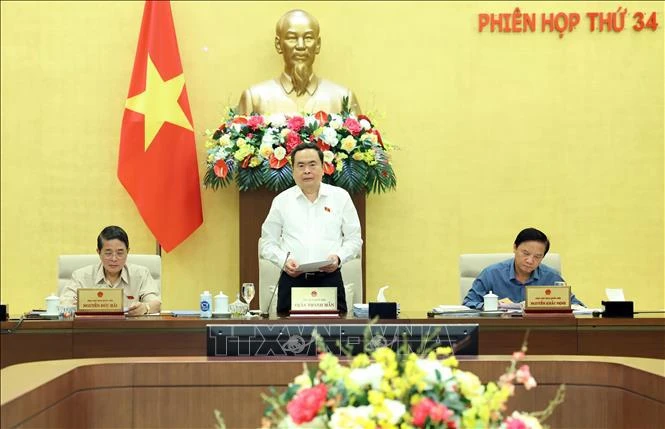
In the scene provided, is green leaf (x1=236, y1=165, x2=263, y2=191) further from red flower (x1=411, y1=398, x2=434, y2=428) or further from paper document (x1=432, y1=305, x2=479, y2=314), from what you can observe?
red flower (x1=411, y1=398, x2=434, y2=428)

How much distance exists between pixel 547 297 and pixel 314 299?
91 centimetres

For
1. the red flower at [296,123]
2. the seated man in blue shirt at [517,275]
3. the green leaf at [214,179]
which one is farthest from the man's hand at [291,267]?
the green leaf at [214,179]

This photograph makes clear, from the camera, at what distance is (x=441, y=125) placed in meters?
7.01

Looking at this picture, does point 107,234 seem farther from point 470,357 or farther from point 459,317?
point 470,357

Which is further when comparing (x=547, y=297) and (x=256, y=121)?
(x=256, y=121)

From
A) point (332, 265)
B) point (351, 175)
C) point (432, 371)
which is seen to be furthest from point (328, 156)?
point (432, 371)

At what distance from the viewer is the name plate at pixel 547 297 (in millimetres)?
4176

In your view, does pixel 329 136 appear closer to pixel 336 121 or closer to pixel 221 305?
pixel 336 121

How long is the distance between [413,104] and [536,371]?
14.3 feet

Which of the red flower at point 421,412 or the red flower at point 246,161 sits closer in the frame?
the red flower at point 421,412

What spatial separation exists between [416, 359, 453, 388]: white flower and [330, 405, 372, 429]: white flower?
11 cm

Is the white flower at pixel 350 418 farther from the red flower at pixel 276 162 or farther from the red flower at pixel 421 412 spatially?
the red flower at pixel 276 162

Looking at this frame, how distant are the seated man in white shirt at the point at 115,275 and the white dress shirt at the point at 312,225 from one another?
24.7 inches

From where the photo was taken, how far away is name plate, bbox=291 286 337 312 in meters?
4.19
